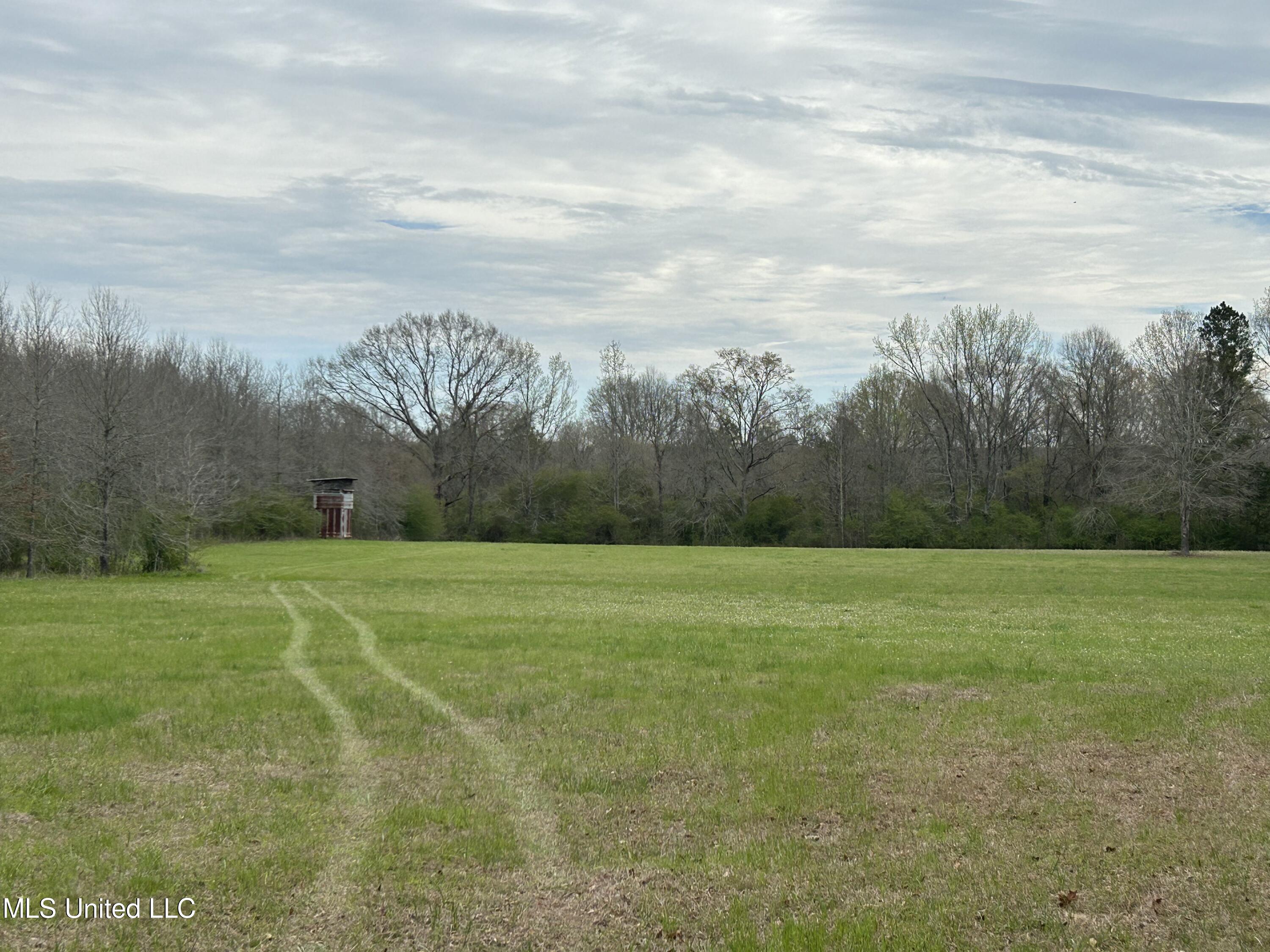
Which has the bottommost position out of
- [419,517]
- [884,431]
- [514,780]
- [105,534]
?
[514,780]

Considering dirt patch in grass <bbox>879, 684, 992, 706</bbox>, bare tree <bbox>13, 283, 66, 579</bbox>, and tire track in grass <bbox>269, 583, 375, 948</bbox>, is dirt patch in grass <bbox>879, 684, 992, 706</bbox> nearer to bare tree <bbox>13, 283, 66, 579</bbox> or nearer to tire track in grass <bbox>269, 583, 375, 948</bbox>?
tire track in grass <bbox>269, 583, 375, 948</bbox>

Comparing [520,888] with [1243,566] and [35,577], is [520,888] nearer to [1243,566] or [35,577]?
[35,577]

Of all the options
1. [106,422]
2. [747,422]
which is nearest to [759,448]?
[747,422]

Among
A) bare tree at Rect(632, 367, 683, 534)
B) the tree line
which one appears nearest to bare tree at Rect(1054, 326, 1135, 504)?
the tree line

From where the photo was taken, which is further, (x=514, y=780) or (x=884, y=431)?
(x=884, y=431)

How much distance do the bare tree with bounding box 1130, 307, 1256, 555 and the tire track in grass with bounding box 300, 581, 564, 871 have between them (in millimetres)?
50263

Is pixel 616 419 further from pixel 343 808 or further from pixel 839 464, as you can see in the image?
pixel 343 808

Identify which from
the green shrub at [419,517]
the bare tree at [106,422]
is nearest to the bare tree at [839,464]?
the green shrub at [419,517]

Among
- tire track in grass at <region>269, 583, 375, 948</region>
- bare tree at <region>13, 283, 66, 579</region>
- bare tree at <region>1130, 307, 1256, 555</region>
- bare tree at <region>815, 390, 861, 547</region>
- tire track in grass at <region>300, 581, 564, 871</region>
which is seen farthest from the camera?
bare tree at <region>815, 390, 861, 547</region>

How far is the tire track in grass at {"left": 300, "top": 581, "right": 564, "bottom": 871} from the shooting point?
6.91m

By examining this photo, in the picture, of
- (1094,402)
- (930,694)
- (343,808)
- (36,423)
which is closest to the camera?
(343,808)

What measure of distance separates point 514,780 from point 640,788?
1.11 m

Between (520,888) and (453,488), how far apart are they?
8401 cm

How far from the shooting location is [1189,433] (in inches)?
2031
